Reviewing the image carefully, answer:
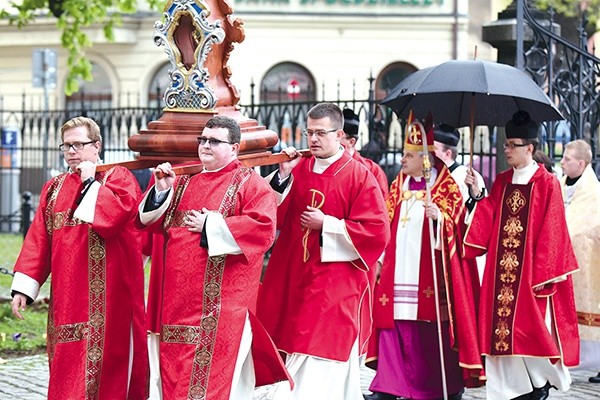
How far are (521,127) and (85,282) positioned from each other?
3007 millimetres

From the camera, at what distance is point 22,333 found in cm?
1222

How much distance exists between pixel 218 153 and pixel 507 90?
2.03 m

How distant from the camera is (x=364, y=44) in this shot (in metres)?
32.7

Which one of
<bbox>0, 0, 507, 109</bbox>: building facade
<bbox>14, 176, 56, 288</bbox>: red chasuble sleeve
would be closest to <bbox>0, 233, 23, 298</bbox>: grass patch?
<bbox>14, 176, 56, 288</bbox>: red chasuble sleeve

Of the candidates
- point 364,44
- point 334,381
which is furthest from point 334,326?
point 364,44

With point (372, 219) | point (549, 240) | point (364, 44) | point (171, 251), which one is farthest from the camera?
point (364, 44)

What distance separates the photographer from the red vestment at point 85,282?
7.66 metres

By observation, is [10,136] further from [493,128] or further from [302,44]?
[493,128]

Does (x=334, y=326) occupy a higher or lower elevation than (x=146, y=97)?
lower

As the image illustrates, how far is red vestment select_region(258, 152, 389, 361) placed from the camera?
8.26 meters

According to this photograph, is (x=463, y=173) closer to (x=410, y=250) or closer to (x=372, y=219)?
(x=410, y=250)

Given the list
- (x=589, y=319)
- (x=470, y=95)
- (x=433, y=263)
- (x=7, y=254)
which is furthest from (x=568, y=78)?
(x=7, y=254)

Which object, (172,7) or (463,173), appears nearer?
(172,7)

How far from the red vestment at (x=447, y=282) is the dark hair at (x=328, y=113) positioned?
1.19 meters
